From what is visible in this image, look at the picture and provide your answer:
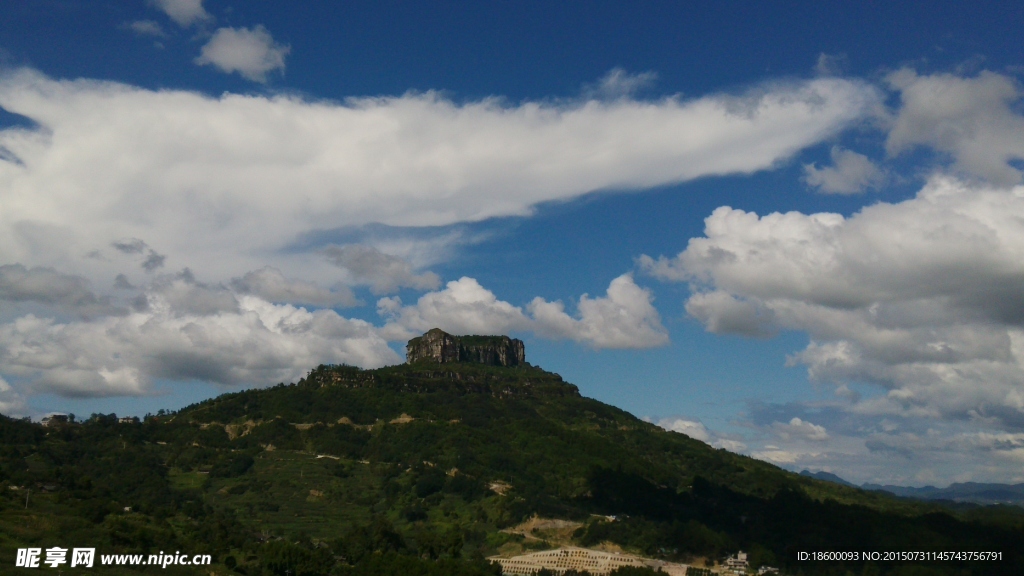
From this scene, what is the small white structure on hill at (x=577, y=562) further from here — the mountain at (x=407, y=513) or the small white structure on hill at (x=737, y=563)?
the small white structure on hill at (x=737, y=563)

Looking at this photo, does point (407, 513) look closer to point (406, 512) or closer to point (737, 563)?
point (406, 512)

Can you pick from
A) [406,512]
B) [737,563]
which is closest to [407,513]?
[406,512]

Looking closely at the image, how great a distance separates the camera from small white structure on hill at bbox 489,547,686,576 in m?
127

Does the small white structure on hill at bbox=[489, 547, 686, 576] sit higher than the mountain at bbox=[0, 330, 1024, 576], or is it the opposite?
the mountain at bbox=[0, 330, 1024, 576]

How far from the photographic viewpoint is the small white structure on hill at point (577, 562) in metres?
127

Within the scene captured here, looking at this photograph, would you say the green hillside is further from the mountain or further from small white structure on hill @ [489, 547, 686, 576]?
small white structure on hill @ [489, 547, 686, 576]

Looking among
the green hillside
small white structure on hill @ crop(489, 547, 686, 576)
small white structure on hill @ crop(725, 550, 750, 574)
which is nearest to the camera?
the green hillside

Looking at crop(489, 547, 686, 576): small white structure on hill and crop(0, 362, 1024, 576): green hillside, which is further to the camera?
crop(489, 547, 686, 576): small white structure on hill

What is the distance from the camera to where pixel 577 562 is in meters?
131

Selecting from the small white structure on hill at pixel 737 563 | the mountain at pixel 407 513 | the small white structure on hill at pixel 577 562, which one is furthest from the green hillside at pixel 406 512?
the small white structure on hill at pixel 577 562

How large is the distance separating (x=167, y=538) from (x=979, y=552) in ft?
349

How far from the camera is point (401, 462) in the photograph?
649 ft

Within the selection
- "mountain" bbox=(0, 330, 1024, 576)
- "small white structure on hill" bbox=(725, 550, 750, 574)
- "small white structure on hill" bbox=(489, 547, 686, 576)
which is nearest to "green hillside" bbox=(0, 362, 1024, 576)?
"mountain" bbox=(0, 330, 1024, 576)

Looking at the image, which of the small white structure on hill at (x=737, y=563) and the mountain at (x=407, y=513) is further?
the small white structure on hill at (x=737, y=563)
